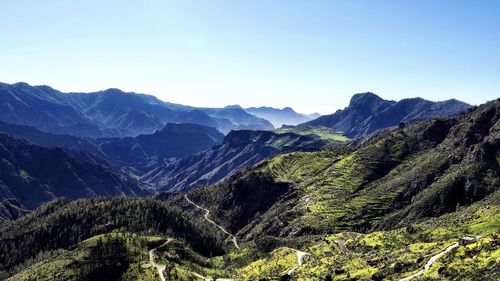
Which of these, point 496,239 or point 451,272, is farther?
point 496,239

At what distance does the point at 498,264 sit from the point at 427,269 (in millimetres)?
29976

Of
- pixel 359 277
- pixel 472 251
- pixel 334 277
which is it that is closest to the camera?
pixel 472 251

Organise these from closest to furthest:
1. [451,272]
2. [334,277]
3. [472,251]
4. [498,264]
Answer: [498,264] < [451,272] < [472,251] < [334,277]

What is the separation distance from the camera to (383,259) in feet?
652

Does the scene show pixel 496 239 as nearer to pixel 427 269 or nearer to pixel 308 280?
pixel 427 269

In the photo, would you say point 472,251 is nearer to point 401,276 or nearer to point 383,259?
point 401,276

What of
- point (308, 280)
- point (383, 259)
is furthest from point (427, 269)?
point (308, 280)

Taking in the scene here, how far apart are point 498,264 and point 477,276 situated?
6583mm

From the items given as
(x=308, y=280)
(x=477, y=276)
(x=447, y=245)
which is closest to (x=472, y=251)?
(x=477, y=276)

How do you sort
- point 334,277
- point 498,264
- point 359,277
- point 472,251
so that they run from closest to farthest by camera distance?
point 498,264 < point 472,251 < point 359,277 < point 334,277

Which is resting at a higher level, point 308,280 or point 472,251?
point 472,251

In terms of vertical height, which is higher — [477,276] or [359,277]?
[477,276]

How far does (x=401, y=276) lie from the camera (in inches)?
6378

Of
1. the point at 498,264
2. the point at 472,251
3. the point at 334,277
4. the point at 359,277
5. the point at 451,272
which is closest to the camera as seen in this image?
the point at 498,264
